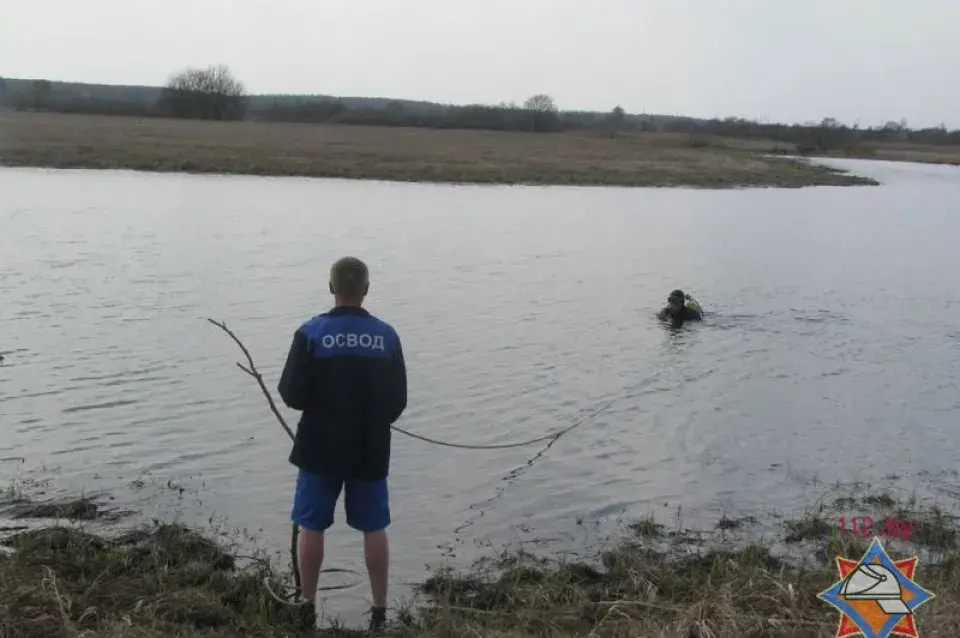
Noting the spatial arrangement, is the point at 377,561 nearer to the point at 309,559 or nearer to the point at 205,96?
the point at 309,559

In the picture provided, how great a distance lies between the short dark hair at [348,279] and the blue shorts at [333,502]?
1051mm

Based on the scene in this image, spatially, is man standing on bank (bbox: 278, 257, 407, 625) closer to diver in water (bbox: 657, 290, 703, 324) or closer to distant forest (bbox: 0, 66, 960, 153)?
diver in water (bbox: 657, 290, 703, 324)

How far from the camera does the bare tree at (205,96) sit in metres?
109

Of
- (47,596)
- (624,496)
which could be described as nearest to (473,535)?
(624,496)

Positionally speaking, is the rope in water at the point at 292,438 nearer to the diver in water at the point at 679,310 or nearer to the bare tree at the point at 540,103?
the diver in water at the point at 679,310

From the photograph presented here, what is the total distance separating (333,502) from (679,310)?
479 inches

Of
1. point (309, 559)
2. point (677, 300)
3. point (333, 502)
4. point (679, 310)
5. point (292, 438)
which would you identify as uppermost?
point (292, 438)

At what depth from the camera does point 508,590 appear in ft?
20.9

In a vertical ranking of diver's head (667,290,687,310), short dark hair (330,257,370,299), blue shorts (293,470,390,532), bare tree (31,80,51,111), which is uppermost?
bare tree (31,80,51,111)

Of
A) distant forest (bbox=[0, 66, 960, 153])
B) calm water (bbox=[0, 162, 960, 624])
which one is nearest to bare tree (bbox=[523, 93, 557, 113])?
distant forest (bbox=[0, 66, 960, 153])

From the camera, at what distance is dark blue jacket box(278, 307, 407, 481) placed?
5.38 m

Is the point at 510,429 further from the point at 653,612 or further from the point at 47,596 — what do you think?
the point at 47,596

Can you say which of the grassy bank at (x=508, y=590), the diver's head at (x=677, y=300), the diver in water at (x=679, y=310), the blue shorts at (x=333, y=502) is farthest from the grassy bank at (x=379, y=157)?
the blue shorts at (x=333, y=502)

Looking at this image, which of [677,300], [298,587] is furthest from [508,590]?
[677,300]
